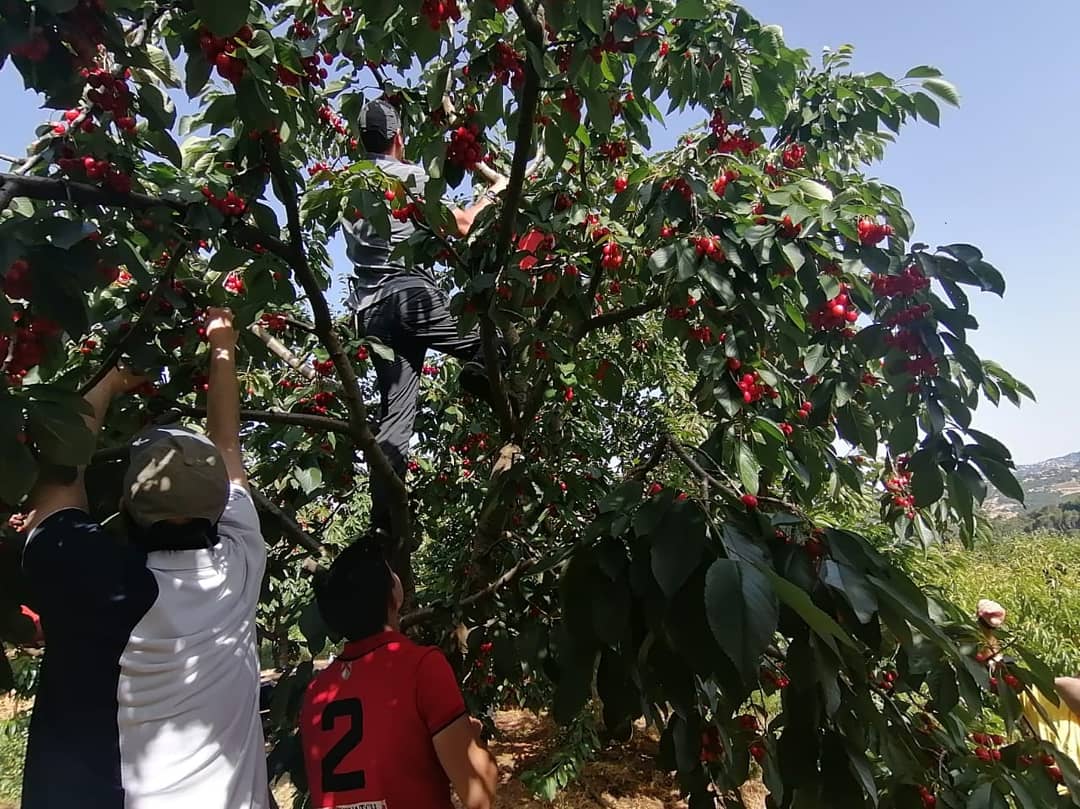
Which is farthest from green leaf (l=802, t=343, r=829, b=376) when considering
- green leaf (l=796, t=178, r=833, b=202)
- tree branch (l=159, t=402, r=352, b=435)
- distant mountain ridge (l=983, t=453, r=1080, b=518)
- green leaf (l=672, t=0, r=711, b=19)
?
distant mountain ridge (l=983, t=453, r=1080, b=518)

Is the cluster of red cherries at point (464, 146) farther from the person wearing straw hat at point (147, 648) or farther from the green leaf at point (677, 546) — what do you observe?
the green leaf at point (677, 546)

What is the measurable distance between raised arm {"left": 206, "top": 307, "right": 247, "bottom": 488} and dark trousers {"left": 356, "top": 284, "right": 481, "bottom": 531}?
87 cm

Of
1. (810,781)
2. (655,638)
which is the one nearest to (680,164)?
(655,638)

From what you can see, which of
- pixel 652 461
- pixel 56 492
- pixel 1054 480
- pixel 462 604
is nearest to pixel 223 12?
pixel 56 492

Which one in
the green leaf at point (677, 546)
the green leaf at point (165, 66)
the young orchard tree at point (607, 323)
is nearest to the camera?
the green leaf at point (677, 546)

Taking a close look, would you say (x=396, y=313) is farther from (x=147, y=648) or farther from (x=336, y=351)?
(x=147, y=648)

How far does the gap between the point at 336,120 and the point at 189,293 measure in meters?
1.38

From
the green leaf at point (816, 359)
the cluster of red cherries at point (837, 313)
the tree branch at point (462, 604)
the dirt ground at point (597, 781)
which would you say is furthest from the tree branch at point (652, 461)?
the dirt ground at point (597, 781)

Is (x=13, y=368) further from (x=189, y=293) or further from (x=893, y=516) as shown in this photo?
(x=893, y=516)

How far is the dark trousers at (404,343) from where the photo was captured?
2.50 meters

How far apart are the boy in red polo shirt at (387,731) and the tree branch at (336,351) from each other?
73 centimetres

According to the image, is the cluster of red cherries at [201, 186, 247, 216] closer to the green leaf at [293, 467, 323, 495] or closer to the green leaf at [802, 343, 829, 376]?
the green leaf at [293, 467, 323, 495]

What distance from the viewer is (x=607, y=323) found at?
2.79 metres

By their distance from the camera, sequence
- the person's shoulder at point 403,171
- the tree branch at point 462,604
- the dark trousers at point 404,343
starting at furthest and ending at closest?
the dark trousers at point 404,343 < the tree branch at point 462,604 < the person's shoulder at point 403,171
